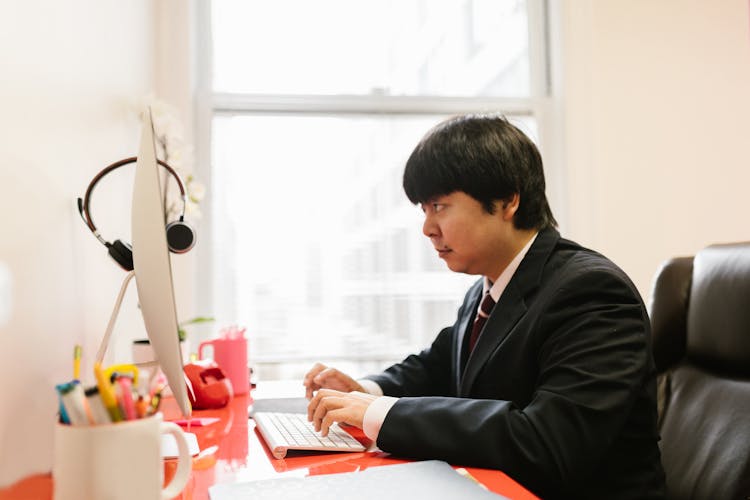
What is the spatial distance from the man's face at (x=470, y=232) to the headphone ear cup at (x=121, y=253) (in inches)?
23.1

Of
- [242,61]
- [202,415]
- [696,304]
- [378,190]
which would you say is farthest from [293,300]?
[696,304]

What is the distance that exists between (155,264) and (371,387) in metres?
0.76

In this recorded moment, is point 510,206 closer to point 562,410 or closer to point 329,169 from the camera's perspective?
point 562,410

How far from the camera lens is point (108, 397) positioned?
0.60 metres

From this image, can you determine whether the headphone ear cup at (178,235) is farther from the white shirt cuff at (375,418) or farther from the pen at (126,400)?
the pen at (126,400)

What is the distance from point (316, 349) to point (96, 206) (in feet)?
4.51

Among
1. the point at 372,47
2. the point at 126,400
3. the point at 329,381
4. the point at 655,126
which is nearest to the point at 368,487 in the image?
the point at 126,400

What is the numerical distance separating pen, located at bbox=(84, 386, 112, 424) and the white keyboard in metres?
0.42

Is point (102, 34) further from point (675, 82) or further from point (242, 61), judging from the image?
point (675, 82)

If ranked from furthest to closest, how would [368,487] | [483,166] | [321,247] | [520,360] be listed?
[321,247] < [483,166] < [520,360] < [368,487]

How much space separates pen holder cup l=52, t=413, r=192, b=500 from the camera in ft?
1.91

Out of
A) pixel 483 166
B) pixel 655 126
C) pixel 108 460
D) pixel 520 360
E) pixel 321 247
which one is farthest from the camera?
pixel 655 126

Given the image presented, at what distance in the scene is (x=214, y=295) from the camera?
100 inches

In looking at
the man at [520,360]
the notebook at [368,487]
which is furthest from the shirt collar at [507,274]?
the notebook at [368,487]
